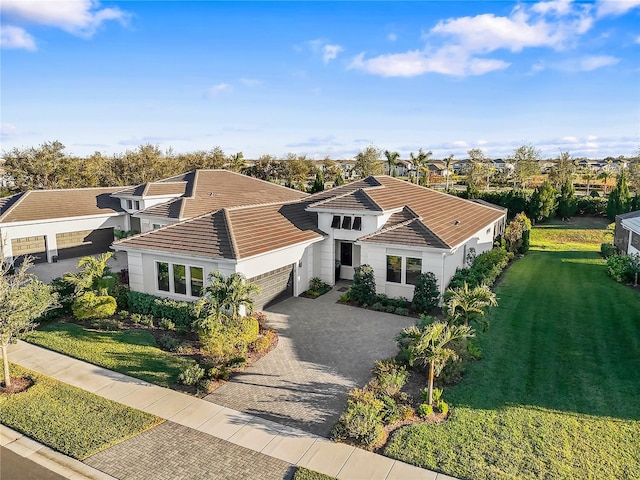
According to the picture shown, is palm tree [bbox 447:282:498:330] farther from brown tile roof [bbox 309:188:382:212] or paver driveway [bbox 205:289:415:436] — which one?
brown tile roof [bbox 309:188:382:212]

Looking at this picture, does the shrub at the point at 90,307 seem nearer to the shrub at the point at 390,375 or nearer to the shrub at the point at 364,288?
the shrub at the point at 364,288

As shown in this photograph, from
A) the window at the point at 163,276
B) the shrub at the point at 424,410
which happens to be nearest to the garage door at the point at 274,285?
the window at the point at 163,276

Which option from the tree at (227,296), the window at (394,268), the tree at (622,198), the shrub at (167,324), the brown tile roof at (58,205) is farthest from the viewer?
the tree at (622,198)

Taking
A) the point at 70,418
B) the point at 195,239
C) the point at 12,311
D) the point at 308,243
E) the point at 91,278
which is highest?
the point at 195,239

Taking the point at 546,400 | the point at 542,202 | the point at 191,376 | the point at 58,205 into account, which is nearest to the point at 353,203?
the point at 191,376

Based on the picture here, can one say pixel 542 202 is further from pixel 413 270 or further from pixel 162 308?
pixel 162 308

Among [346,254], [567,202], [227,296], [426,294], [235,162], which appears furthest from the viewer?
[235,162]

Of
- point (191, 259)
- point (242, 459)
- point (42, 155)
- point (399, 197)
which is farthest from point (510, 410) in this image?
point (42, 155)
